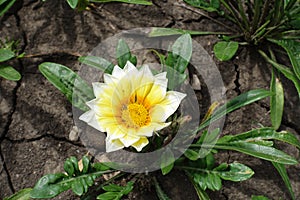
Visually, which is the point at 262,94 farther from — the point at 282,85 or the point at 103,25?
the point at 103,25

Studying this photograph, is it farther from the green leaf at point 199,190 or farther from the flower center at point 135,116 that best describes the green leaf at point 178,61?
the green leaf at point 199,190

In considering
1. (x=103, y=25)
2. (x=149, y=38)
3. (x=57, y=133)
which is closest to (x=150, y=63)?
(x=149, y=38)

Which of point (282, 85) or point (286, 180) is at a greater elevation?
point (282, 85)

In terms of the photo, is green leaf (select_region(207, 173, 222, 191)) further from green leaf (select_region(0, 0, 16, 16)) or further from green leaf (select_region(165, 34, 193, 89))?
green leaf (select_region(0, 0, 16, 16))

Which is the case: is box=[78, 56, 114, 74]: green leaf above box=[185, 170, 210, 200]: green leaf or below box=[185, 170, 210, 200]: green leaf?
above

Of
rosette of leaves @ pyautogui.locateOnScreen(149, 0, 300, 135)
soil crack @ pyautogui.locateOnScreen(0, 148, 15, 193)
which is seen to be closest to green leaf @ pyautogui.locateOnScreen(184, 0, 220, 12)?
rosette of leaves @ pyautogui.locateOnScreen(149, 0, 300, 135)

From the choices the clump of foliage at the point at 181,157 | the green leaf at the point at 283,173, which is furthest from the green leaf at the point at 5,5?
the green leaf at the point at 283,173
